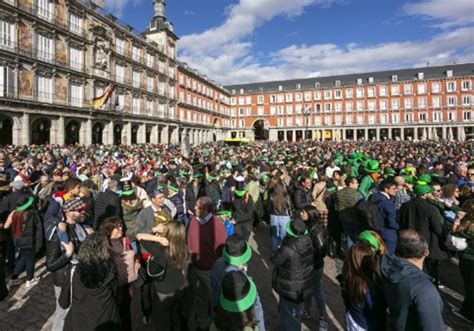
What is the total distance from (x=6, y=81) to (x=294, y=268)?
84.4 ft

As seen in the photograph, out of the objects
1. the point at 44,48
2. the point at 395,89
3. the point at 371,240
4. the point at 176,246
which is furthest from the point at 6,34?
the point at 395,89

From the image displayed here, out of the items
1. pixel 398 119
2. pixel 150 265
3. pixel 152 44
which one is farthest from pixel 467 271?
pixel 398 119

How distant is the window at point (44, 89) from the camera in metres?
22.7

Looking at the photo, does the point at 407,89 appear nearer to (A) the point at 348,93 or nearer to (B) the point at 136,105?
(A) the point at 348,93

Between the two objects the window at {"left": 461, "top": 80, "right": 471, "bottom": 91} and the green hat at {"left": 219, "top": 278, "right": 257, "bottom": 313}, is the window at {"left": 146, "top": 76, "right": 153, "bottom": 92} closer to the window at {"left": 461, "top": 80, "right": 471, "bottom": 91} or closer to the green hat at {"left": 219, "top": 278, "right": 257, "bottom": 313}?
the green hat at {"left": 219, "top": 278, "right": 257, "bottom": 313}

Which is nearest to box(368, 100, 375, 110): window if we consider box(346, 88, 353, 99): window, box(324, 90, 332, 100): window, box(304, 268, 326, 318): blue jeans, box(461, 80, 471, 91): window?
box(346, 88, 353, 99): window

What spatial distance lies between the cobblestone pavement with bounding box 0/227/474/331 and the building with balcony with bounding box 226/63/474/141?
4527 centimetres

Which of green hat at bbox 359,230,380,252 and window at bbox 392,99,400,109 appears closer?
green hat at bbox 359,230,380,252

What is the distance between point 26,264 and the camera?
5.02 m

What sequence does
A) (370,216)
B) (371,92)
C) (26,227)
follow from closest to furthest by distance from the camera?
(370,216)
(26,227)
(371,92)

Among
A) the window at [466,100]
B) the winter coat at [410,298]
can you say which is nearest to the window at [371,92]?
the window at [466,100]

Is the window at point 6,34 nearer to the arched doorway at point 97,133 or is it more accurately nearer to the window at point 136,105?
the arched doorway at point 97,133

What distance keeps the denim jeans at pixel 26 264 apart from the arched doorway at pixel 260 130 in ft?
218

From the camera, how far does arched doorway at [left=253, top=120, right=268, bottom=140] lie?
232 ft
